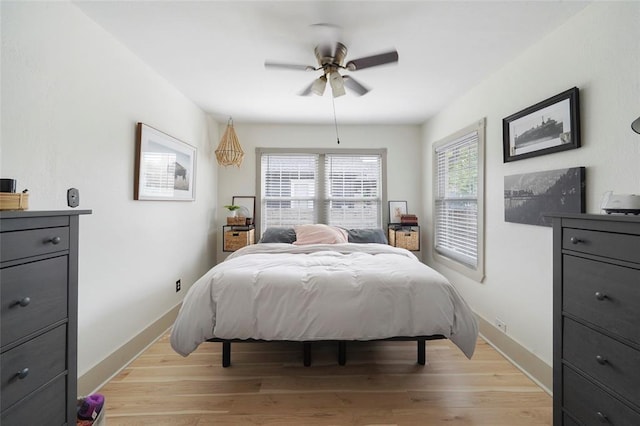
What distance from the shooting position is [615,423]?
40.7 inches

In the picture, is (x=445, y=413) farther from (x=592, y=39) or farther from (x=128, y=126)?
(x=128, y=126)

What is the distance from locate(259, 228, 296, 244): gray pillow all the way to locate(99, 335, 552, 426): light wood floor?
144cm

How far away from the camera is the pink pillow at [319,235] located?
3510 millimetres

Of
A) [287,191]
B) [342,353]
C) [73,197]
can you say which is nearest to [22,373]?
[73,197]

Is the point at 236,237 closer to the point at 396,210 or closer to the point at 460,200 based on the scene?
the point at 396,210

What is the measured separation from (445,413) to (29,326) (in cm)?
211

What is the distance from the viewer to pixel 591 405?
1126 mm

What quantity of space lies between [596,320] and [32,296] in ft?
6.94

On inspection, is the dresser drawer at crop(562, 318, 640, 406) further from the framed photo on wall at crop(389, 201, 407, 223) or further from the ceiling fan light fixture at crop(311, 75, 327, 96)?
the framed photo on wall at crop(389, 201, 407, 223)

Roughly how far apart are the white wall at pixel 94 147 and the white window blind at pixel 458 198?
3.22 m

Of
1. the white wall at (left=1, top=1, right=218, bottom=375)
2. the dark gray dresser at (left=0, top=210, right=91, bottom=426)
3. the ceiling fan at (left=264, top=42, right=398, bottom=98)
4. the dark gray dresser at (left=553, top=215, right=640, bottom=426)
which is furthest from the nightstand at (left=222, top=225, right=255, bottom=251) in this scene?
the dark gray dresser at (left=553, top=215, right=640, bottom=426)

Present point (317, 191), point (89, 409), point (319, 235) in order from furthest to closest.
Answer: point (317, 191), point (319, 235), point (89, 409)

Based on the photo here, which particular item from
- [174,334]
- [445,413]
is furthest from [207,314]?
[445,413]

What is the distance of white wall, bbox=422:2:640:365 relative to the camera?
1518 mm
